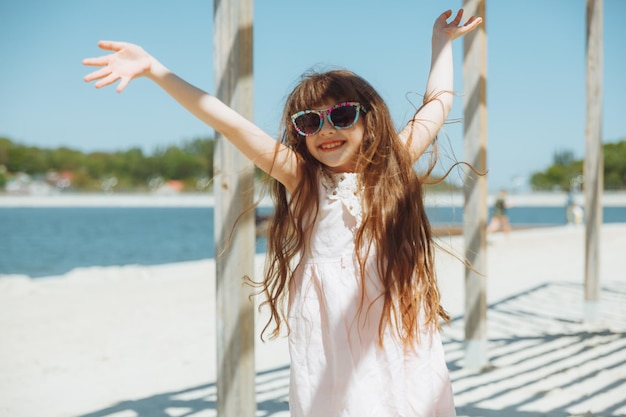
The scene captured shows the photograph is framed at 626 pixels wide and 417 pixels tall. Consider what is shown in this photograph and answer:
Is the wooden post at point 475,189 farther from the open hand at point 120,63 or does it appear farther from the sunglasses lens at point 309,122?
the open hand at point 120,63

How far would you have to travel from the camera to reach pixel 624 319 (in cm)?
647

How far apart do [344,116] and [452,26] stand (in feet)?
2.09

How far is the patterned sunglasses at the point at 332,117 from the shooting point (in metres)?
2.00

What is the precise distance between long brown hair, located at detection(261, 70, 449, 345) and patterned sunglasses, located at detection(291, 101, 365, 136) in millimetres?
50

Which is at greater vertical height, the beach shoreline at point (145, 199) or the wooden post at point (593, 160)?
the wooden post at point (593, 160)

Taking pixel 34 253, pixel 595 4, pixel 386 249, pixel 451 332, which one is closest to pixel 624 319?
pixel 451 332

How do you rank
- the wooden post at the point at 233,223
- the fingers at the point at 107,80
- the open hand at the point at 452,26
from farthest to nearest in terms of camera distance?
the wooden post at the point at 233,223
the open hand at the point at 452,26
the fingers at the point at 107,80

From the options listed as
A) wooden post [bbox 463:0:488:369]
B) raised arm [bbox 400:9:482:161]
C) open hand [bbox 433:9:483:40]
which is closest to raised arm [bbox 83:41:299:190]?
raised arm [bbox 400:9:482:161]

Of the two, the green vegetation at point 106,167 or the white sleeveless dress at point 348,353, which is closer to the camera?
the white sleeveless dress at point 348,353

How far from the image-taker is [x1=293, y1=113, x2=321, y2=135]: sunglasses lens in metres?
2.01

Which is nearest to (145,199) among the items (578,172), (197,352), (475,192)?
(578,172)

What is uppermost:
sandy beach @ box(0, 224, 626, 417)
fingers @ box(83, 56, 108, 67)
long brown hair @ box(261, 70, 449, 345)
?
fingers @ box(83, 56, 108, 67)

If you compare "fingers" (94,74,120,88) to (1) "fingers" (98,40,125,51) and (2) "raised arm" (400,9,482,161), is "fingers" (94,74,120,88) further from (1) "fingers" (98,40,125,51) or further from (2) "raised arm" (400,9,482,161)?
(2) "raised arm" (400,9,482,161)

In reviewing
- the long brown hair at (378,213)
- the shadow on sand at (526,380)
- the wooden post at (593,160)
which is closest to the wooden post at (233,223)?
the long brown hair at (378,213)
